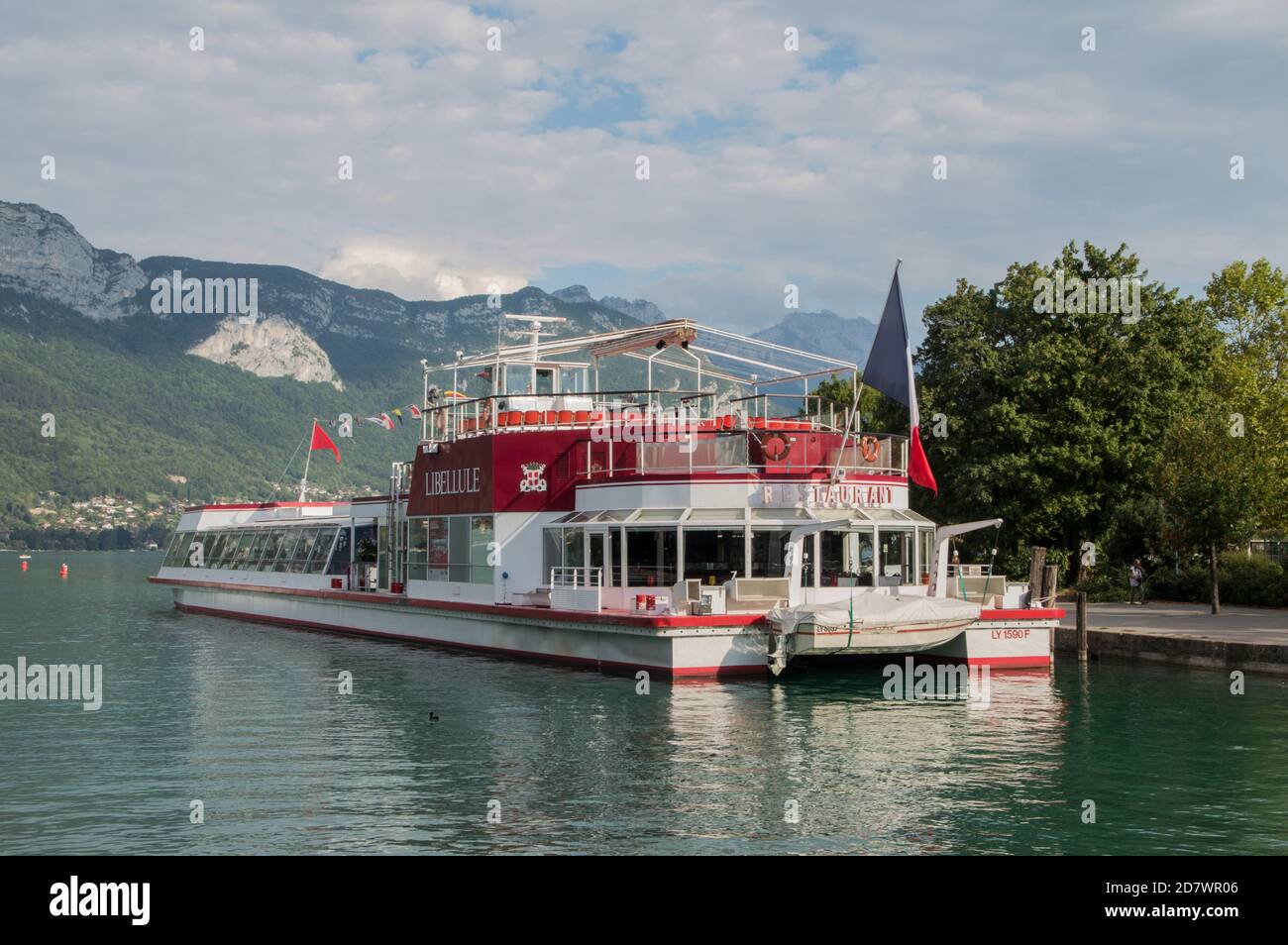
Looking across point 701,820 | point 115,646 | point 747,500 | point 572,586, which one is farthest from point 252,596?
point 701,820

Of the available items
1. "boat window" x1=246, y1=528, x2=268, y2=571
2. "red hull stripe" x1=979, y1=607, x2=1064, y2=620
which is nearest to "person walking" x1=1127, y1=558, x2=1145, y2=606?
"red hull stripe" x1=979, y1=607, x2=1064, y2=620

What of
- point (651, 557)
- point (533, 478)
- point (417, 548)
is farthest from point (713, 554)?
point (417, 548)

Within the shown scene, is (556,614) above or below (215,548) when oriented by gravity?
below

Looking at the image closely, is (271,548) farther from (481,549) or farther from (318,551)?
(481,549)

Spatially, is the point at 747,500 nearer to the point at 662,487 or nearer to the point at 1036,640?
the point at 662,487

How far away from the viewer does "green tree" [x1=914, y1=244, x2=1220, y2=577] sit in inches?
1779

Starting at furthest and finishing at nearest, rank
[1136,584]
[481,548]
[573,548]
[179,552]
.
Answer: [179,552] → [1136,584] → [481,548] → [573,548]

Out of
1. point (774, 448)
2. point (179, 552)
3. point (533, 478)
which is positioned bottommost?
point (179, 552)

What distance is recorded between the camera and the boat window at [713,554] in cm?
2889

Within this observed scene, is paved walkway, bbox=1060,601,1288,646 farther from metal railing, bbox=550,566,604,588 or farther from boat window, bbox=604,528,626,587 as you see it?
metal railing, bbox=550,566,604,588

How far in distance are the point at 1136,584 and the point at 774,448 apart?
20227 mm

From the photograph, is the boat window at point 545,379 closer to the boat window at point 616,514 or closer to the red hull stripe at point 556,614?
the red hull stripe at point 556,614

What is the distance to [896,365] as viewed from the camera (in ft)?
92.0

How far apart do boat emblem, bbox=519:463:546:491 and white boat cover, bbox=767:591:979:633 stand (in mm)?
8339
